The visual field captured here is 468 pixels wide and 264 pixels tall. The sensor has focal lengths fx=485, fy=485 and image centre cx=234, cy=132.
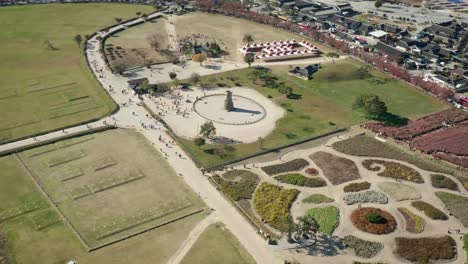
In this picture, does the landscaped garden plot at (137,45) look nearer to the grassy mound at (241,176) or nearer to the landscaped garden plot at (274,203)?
the grassy mound at (241,176)

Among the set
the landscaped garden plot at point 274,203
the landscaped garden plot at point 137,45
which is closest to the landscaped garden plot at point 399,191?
the landscaped garden plot at point 274,203

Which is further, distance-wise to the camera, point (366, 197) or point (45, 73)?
point (45, 73)

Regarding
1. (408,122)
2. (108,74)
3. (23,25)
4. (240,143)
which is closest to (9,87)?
(108,74)

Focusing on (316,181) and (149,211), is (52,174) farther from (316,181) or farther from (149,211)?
(316,181)

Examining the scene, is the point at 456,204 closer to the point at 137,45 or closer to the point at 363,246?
the point at 363,246

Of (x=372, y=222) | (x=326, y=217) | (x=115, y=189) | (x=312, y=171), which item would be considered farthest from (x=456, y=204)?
(x=115, y=189)

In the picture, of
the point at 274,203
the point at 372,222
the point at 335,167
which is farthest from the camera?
the point at 335,167
